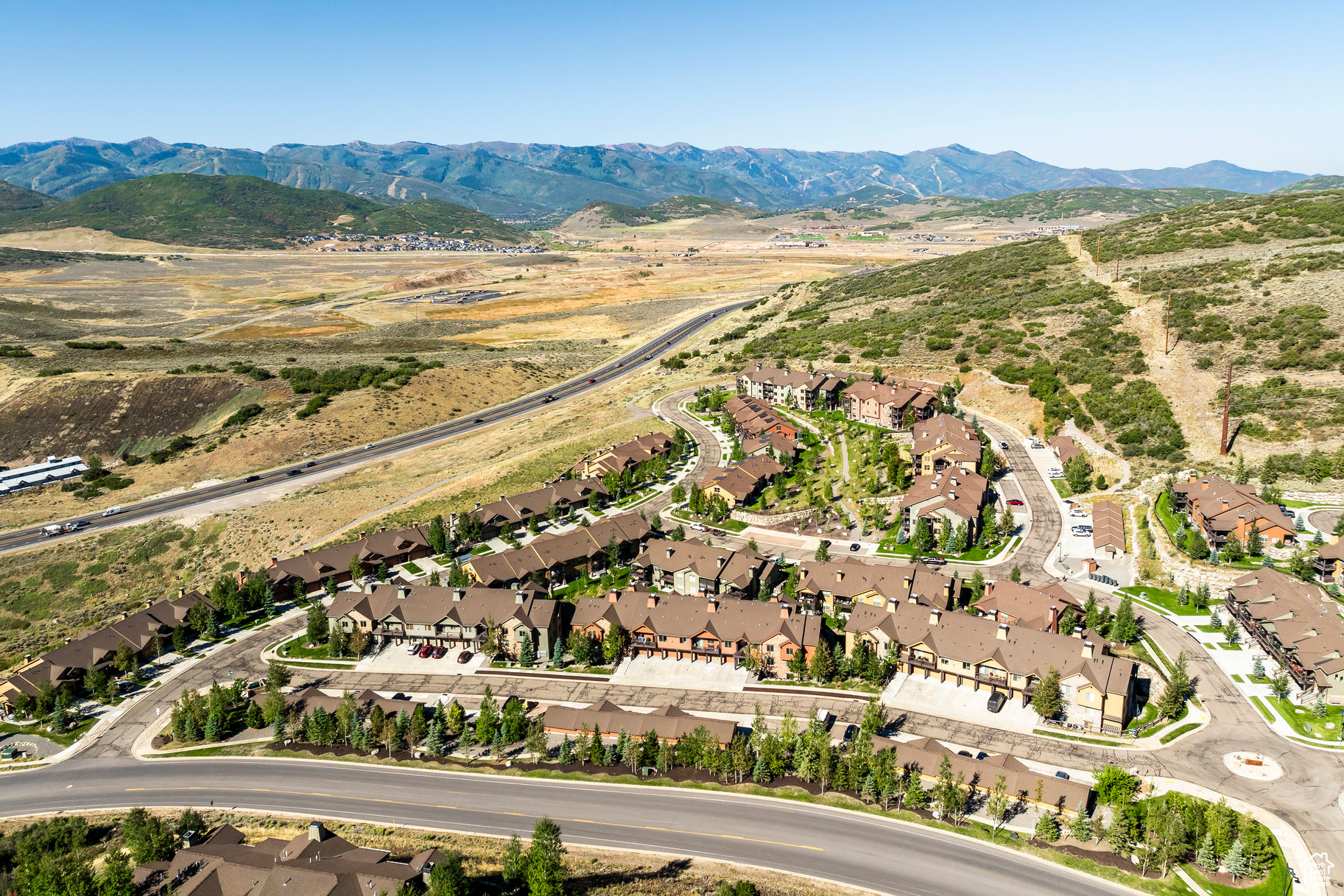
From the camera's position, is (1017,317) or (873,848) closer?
(873,848)

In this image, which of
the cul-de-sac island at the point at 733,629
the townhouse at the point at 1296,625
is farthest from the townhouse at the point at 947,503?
the townhouse at the point at 1296,625

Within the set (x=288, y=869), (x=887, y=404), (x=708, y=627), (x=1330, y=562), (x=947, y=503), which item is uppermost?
(x=887, y=404)

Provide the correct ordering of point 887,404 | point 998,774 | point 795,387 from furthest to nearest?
1. point 795,387
2. point 887,404
3. point 998,774

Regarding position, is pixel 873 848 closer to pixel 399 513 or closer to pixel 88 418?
pixel 399 513

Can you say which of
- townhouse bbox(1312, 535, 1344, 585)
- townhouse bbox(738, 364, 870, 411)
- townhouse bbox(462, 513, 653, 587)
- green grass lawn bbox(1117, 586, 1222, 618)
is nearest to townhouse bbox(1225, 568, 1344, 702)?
green grass lawn bbox(1117, 586, 1222, 618)

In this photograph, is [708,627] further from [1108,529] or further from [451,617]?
[1108,529]

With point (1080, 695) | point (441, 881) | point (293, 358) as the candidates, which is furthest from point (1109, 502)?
point (293, 358)

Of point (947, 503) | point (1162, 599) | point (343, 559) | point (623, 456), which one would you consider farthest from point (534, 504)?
point (1162, 599)
